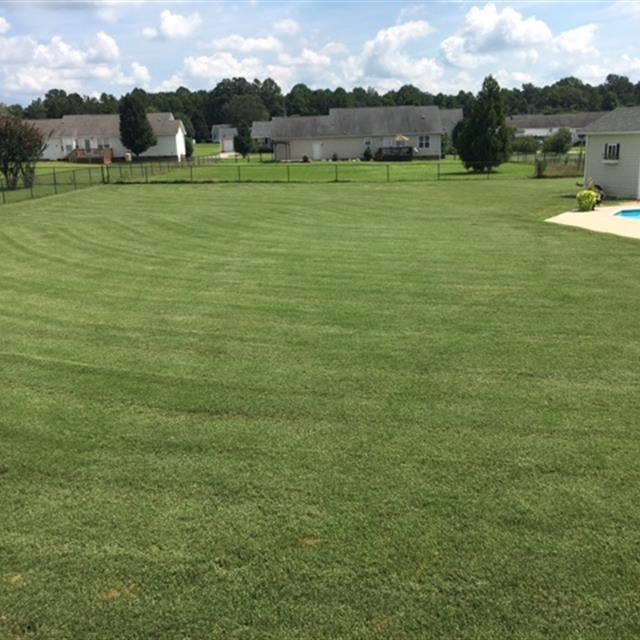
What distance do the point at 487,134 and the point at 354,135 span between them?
2635 cm

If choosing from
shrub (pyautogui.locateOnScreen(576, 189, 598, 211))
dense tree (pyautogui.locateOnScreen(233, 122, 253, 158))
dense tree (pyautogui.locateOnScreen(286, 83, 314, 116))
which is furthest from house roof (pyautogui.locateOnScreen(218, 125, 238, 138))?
shrub (pyautogui.locateOnScreen(576, 189, 598, 211))

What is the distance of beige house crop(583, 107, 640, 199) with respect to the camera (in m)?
25.1

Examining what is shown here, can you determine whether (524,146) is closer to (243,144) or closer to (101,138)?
(243,144)

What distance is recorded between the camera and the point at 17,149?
3253 centimetres

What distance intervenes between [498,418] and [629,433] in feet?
3.56

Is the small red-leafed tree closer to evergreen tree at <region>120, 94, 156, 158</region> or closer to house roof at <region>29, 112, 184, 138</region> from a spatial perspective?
evergreen tree at <region>120, 94, 156, 158</region>

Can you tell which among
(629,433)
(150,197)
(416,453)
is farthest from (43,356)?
(150,197)

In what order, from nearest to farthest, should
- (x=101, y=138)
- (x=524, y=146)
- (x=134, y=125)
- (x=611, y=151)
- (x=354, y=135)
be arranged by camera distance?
(x=611, y=151)
(x=524, y=146)
(x=134, y=125)
(x=354, y=135)
(x=101, y=138)

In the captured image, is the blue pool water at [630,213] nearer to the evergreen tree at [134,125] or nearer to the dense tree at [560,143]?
the dense tree at [560,143]

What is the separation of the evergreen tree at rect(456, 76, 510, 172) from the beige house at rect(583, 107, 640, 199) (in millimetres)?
16300

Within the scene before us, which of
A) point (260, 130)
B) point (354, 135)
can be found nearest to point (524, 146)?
point (354, 135)

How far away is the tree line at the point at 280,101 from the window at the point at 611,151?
85.3m

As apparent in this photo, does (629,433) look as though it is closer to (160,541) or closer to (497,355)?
(497,355)

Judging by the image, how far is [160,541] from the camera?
446 centimetres
